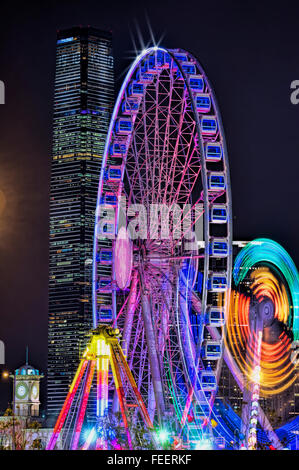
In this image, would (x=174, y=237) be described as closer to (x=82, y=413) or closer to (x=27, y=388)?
(x=82, y=413)

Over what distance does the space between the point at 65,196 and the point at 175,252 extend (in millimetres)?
130124

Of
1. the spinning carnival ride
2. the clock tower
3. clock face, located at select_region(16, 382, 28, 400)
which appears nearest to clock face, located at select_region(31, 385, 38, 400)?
the clock tower

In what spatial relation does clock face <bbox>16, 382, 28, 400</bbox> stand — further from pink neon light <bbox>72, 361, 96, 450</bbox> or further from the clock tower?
pink neon light <bbox>72, 361, 96, 450</bbox>

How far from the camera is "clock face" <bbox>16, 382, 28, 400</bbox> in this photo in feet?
589

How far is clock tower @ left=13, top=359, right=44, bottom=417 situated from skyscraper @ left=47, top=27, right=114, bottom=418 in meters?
5.71

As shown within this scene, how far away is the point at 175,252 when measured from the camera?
177 ft

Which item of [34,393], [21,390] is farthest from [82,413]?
[34,393]

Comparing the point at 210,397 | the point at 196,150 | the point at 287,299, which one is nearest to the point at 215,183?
the point at 196,150

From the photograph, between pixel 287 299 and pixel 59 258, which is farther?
pixel 59 258

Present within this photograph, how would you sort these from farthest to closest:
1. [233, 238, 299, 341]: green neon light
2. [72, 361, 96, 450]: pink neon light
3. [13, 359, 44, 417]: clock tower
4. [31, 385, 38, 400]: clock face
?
[31, 385, 38, 400]: clock face
[13, 359, 44, 417]: clock tower
[233, 238, 299, 341]: green neon light
[72, 361, 96, 450]: pink neon light

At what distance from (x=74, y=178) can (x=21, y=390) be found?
38414 millimetres

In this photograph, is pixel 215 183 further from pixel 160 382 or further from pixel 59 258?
pixel 59 258

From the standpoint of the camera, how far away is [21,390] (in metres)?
181

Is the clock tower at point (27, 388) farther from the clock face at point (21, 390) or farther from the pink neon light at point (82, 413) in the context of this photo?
the pink neon light at point (82, 413)
